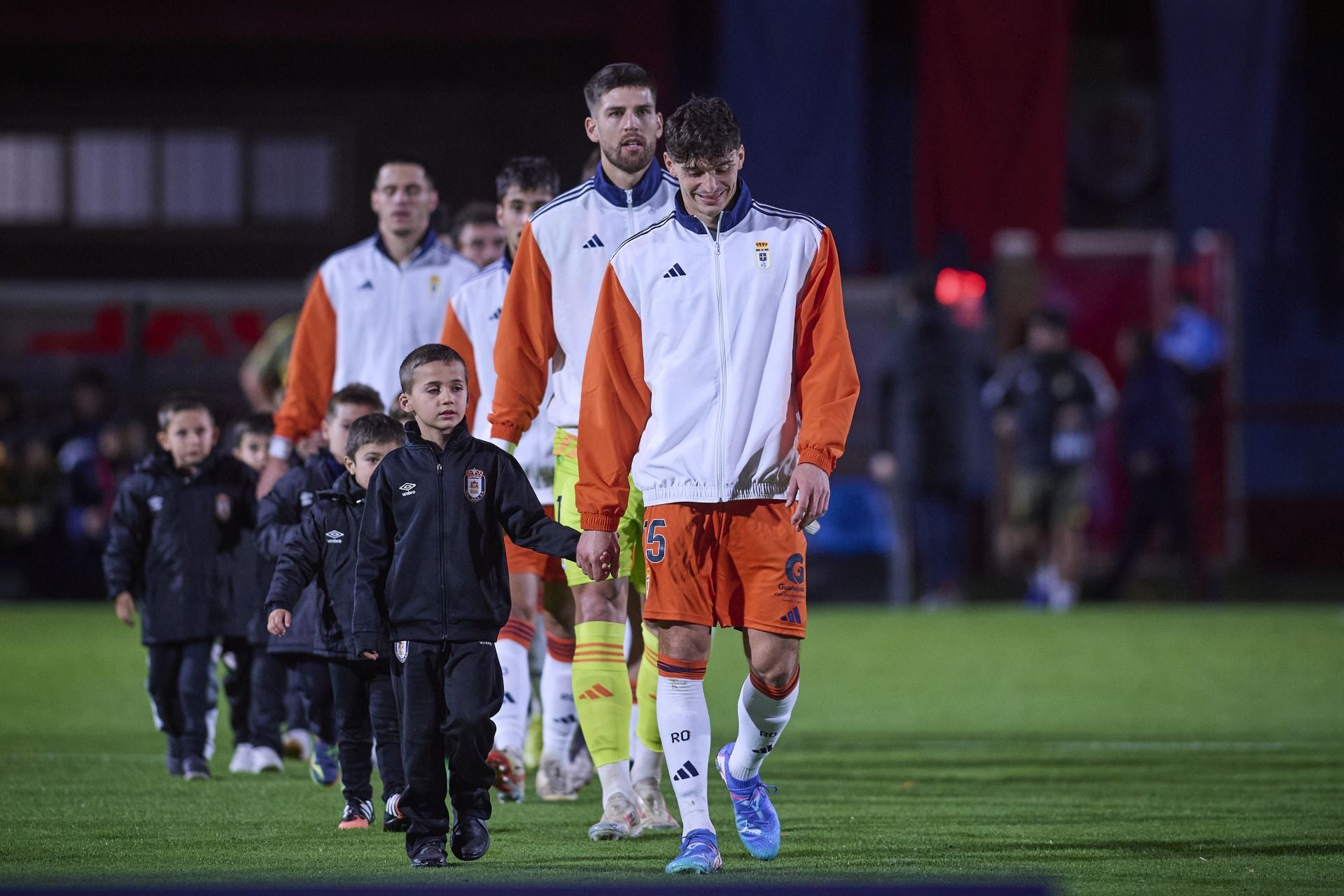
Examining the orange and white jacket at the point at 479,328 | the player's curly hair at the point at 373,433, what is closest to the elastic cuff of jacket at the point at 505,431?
the player's curly hair at the point at 373,433

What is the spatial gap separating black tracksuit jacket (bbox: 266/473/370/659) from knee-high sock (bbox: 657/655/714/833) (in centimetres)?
126

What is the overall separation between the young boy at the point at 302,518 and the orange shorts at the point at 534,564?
26.9 inches

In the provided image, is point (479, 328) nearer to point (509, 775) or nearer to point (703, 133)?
point (509, 775)

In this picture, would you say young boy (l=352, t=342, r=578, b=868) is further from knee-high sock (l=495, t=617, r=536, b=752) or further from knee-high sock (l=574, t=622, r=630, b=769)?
knee-high sock (l=495, t=617, r=536, b=752)

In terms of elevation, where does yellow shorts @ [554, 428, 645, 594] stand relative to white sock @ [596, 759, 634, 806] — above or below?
above

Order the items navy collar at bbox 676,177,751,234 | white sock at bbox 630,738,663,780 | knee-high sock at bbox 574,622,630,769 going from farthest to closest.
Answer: white sock at bbox 630,738,663,780 → knee-high sock at bbox 574,622,630,769 → navy collar at bbox 676,177,751,234

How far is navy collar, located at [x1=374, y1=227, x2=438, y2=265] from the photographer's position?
773 centimetres

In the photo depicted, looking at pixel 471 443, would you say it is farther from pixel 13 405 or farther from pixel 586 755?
pixel 13 405

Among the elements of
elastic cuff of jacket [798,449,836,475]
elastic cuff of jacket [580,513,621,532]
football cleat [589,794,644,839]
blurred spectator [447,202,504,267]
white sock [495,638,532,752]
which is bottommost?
football cleat [589,794,644,839]

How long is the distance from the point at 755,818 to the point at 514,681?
1522 mm

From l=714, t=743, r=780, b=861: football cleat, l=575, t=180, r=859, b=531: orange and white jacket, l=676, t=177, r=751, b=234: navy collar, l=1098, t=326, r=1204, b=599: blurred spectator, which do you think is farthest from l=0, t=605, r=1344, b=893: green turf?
l=1098, t=326, r=1204, b=599: blurred spectator

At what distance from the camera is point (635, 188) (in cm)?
655

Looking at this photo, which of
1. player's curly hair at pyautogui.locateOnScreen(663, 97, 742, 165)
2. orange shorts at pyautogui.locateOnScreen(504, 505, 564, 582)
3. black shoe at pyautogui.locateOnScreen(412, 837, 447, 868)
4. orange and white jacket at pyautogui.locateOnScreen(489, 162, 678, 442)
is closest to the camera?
black shoe at pyautogui.locateOnScreen(412, 837, 447, 868)

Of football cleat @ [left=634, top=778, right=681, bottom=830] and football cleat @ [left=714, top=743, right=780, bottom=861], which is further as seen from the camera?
football cleat @ [left=634, top=778, right=681, bottom=830]
